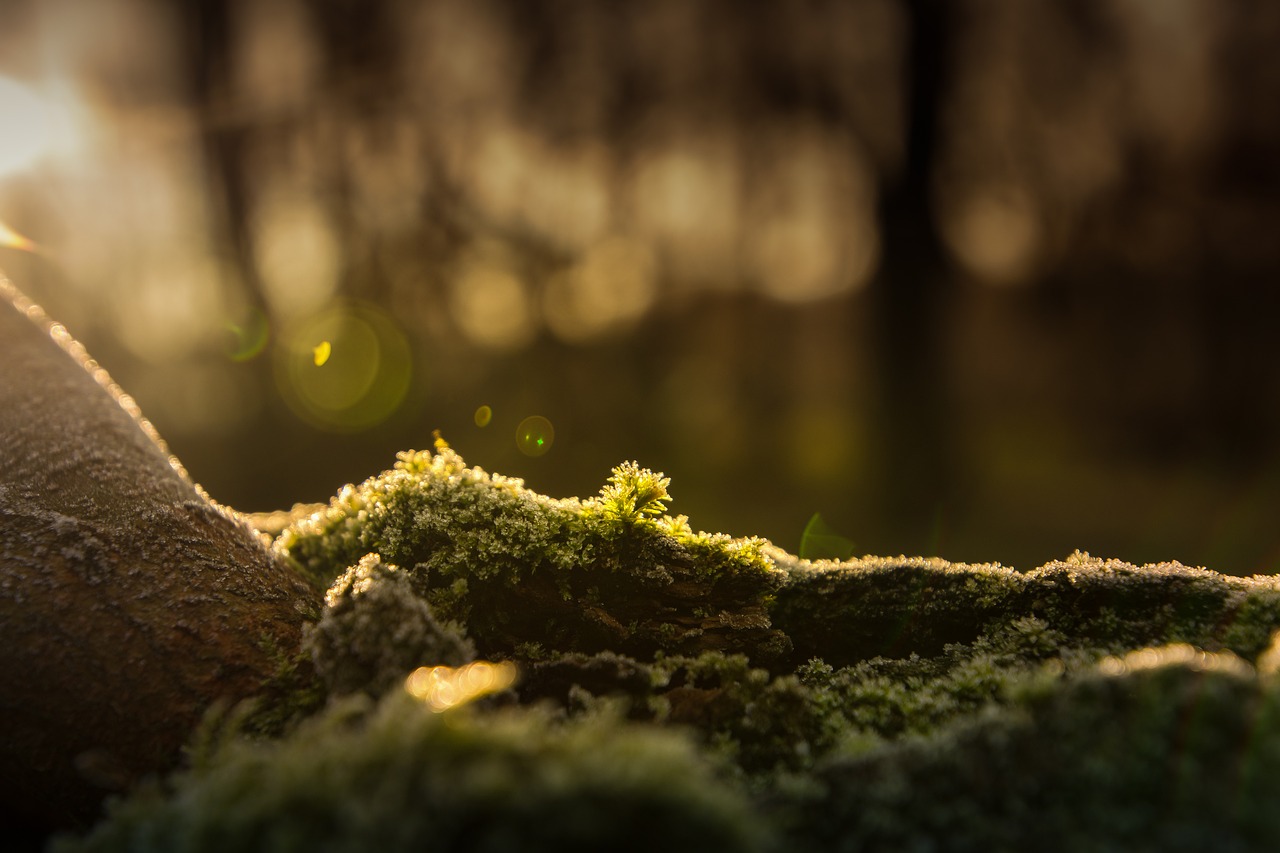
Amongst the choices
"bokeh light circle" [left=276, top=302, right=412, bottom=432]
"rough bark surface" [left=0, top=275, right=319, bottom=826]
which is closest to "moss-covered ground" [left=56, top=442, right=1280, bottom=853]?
"rough bark surface" [left=0, top=275, right=319, bottom=826]

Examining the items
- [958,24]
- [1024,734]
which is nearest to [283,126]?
[958,24]

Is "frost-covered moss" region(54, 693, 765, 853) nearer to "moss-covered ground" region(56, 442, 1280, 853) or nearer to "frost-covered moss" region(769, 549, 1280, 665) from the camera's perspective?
"moss-covered ground" region(56, 442, 1280, 853)

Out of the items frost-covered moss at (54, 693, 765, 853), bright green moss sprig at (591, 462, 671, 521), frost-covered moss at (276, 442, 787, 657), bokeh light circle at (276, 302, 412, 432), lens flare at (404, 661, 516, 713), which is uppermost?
bokeh light circle at (276, 302, 412, 432)

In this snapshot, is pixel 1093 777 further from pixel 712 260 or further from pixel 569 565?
pixel 712 260

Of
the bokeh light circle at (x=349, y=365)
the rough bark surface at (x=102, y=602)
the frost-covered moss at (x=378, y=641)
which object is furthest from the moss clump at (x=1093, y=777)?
the bokeh light circle at (x=349, y=365)

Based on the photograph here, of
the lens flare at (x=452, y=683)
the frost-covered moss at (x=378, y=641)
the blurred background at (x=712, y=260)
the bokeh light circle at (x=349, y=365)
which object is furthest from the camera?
Answer: the bokeh light circle at (x=349, y=365)

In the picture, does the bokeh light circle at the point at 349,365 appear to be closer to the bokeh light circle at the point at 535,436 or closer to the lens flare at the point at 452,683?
the bokeh light circle at the point at 535,436
